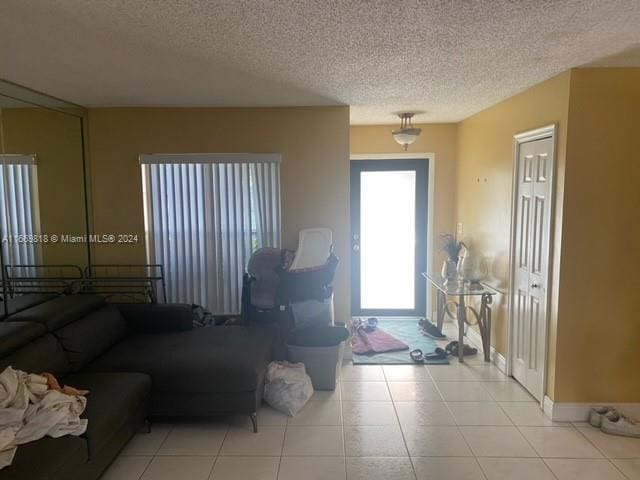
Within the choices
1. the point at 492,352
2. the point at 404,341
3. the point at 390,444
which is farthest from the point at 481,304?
the point at 390,444

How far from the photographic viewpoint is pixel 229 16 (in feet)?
6.33

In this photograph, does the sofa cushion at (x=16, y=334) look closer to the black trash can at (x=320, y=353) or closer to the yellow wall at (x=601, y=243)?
the black trash can at (x=320, y=353)

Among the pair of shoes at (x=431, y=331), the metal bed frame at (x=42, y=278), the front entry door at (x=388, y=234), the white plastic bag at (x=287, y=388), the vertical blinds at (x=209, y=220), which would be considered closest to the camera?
the white plastic bag at (x=287, y=388)

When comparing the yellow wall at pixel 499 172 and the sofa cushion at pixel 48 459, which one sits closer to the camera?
the sofa cushion at pixel 48 459

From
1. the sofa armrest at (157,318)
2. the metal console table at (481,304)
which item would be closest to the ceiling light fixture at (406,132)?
the metal console table at (481,304)

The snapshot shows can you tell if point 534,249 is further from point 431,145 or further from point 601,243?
point 431,145

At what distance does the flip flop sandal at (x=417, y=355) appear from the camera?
4134 mm

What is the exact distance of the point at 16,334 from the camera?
2.50 metres

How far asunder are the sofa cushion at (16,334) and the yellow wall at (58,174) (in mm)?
1388

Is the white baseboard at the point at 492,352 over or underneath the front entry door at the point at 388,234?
underneath

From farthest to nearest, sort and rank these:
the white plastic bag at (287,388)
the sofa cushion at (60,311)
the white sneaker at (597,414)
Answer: the white plastic bag at (287,388) < the white sneaker at (597,414) < the sofa cushion at (60,311)

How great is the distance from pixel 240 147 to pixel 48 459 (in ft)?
9.22

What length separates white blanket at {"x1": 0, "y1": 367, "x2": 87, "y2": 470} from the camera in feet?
6.42

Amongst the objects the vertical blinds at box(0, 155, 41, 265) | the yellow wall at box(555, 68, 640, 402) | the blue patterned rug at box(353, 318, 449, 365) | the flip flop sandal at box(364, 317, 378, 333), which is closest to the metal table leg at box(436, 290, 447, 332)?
the blue patterned rug at box(353, 318, 449, 365)
